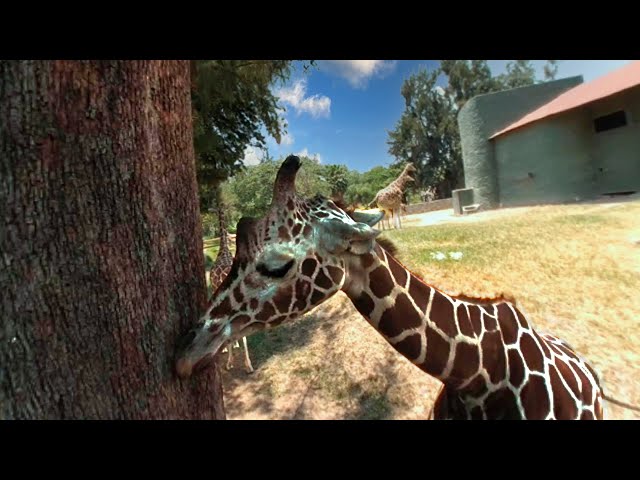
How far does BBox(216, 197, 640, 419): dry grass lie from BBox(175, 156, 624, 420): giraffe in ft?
3.60

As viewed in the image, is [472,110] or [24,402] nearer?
[24,402]

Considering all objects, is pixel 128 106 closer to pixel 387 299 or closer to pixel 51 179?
pixel 51 179

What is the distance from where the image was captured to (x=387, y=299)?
163 centimetres

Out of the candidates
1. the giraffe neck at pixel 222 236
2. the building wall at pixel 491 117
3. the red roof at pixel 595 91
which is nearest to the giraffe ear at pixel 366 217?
the giraffe neck at pixel 222 236

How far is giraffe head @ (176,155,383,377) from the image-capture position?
1302mm

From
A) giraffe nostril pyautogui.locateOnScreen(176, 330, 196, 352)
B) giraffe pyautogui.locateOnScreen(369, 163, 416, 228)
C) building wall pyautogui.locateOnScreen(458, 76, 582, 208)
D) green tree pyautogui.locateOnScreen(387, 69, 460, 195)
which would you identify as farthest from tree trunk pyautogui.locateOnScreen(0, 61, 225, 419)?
green tree pyautogui.locateOnScreen(387, 69, 460, 195)

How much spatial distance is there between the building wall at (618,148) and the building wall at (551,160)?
0.26 m

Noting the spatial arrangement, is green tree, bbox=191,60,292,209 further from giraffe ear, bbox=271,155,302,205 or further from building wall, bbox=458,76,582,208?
building wall, bbox=458,76,582,208

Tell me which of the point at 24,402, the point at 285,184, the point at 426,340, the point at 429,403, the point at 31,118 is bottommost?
the point at 429,403

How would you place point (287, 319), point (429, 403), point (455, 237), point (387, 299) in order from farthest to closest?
point (455, 237) → point (429, 403) → point (387, 299) → point (287, 319)

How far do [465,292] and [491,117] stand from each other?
55.5 ft
